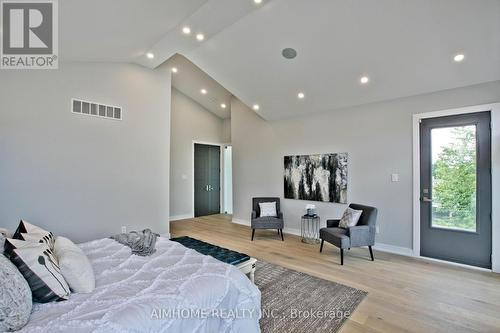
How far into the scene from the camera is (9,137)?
3.09 m

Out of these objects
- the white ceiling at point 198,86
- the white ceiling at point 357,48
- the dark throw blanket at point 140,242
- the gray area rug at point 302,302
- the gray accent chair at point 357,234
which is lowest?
the gray area rug at point 302,302

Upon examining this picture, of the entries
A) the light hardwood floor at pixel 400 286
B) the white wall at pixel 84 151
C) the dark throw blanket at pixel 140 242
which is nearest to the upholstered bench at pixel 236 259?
the dark throw blanket at pixel 140 242

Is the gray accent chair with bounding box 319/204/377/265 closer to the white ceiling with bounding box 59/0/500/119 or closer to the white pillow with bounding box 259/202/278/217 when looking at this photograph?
the white pillow with bounding box 259/202/278/217

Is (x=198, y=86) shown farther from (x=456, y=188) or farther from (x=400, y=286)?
(x=400, y=286)

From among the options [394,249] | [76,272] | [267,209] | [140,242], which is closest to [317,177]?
[267,209]

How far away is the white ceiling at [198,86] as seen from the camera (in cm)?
561

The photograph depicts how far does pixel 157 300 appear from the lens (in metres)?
1.42

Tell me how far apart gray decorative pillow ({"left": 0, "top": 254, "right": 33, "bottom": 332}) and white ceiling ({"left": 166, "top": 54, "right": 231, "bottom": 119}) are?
4.54 meters

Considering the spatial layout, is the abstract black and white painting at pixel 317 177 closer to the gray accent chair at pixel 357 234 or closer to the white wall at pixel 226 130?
the gray accent chair at pixel 357 234

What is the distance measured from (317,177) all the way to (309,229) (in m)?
1.09

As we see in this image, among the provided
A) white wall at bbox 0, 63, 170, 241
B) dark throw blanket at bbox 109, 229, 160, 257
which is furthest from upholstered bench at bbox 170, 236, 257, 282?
white wall at bbox 0, 63, 170, 241

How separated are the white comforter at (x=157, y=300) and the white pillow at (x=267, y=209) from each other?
3.02m

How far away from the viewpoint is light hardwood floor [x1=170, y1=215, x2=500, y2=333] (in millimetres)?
2188

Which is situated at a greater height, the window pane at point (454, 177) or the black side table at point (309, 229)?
the window pane at point (454, 177)
